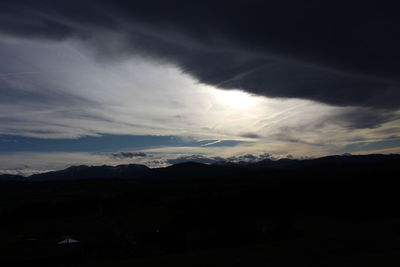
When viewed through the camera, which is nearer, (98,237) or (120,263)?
(120,263)

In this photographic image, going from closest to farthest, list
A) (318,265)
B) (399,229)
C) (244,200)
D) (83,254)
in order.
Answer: (318,265)
(83,254)
(399,229)
(244,200)

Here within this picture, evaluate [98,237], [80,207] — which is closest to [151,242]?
[98,237]

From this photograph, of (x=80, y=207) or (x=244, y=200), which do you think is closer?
(x=244, y=200)

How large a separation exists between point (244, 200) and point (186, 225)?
1309 inches

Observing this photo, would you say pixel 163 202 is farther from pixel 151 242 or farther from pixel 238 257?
pixel 238 257

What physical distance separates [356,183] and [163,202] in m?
77.3

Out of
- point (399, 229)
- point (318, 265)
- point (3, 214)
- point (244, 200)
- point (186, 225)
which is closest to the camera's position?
point (318, 265)

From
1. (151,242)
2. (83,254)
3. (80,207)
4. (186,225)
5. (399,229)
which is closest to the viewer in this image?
(83,254)

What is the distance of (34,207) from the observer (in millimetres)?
116125

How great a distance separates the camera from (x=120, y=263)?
34.9 metres

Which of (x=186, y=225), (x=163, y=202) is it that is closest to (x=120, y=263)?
(x=186, y=225)

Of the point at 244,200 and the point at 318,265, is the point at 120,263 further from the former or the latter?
the point at 244,200

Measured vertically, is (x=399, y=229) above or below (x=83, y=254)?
above

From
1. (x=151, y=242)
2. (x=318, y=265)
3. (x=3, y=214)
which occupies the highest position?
(x=318, y=265)
